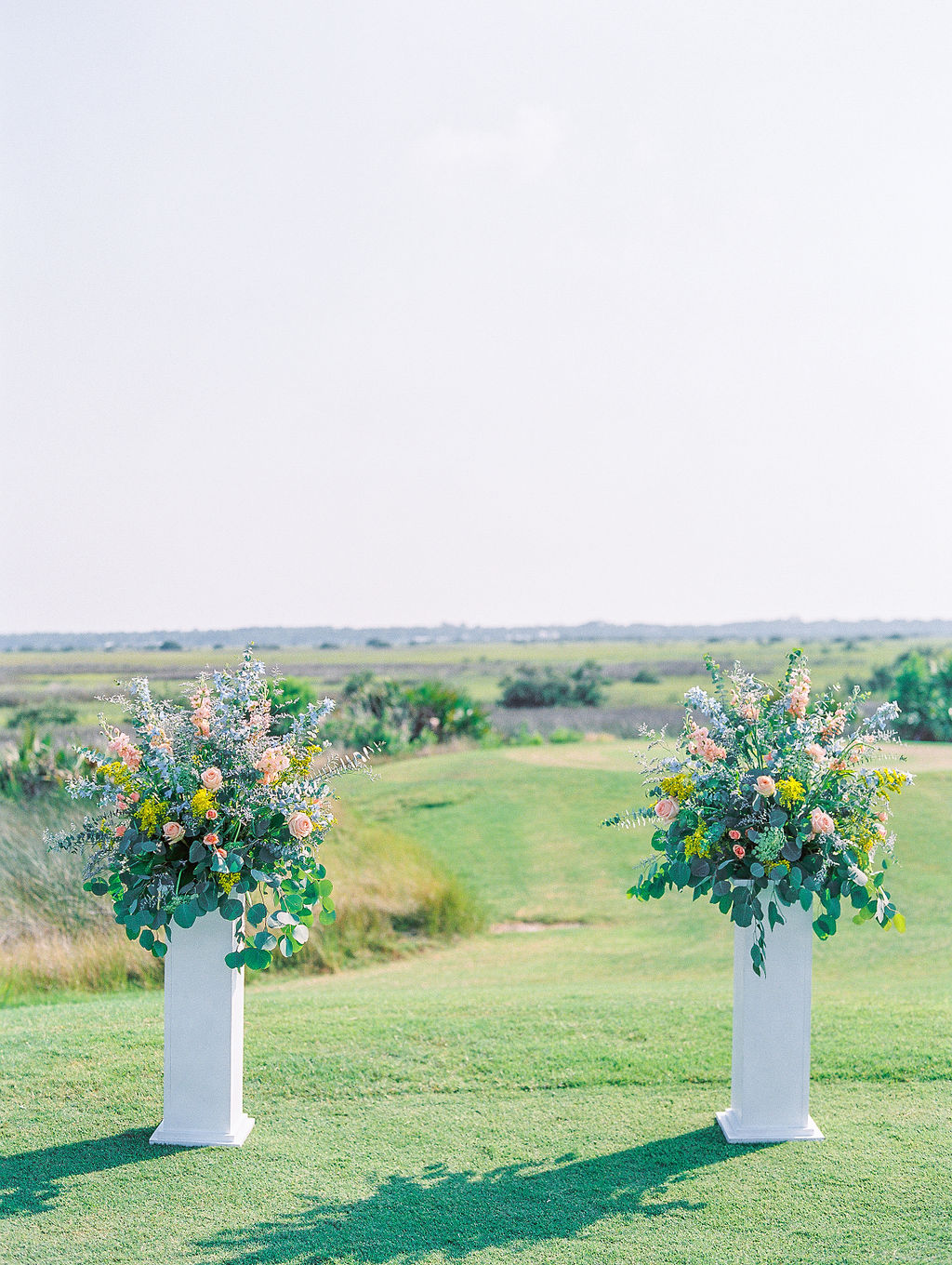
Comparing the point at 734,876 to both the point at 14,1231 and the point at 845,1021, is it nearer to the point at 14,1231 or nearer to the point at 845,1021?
the point at 845,1021

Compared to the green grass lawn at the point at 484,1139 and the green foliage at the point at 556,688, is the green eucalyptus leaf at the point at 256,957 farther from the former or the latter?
the green foliage at the point at 556,688

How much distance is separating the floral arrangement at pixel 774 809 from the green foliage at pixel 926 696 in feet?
71.4

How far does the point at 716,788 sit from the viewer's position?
370 centimetres

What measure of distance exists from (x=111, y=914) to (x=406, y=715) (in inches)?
506

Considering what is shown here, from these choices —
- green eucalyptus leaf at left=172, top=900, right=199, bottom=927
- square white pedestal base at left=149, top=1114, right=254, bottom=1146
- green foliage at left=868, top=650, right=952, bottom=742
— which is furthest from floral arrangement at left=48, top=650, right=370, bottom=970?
green foliage at left=868, top=650, right=952, bottom=742

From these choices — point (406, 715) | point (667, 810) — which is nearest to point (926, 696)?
point (406, 715)

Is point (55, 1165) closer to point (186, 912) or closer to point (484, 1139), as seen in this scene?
point (186, 912)

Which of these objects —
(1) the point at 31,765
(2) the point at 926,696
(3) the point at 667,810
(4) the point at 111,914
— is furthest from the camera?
(2) the point at 926,696

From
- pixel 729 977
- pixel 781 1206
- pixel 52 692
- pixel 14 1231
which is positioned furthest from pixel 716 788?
pixel 52 692

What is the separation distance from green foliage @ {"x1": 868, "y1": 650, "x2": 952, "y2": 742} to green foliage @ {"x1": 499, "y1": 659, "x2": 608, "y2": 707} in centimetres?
1275

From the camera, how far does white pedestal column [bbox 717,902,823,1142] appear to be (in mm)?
3785

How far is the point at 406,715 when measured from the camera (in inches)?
827

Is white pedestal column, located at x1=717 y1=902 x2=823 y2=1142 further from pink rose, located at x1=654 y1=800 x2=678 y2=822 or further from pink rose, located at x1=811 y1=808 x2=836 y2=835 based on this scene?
pink rose, located at x1=654 y1=800 x2=678 y2=822

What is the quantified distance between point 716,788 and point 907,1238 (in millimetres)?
1419
